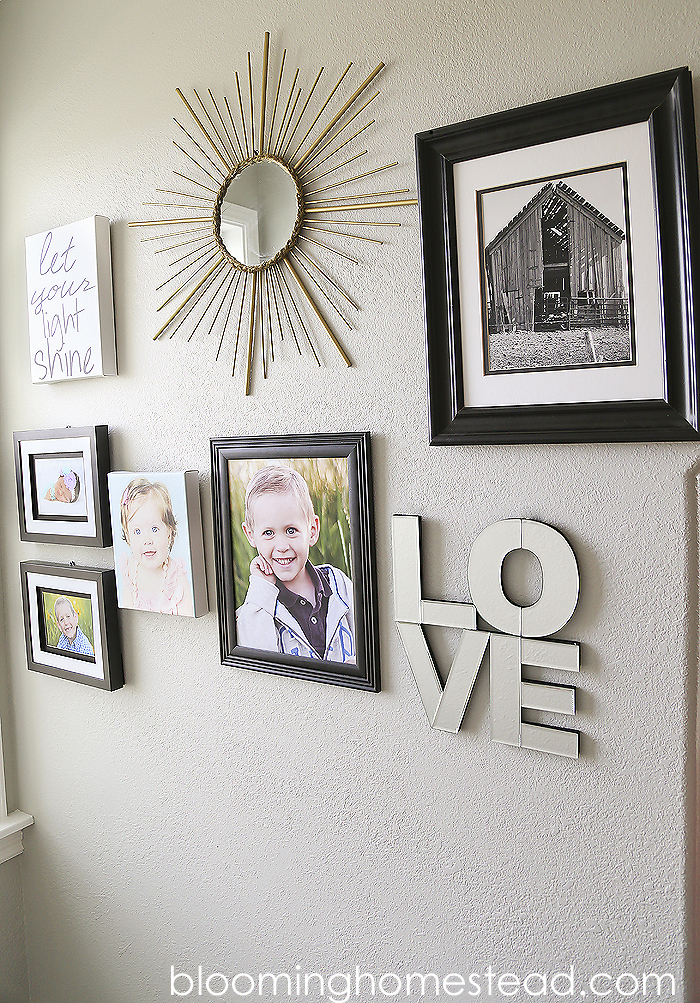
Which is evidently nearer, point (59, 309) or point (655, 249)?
point (655, 249)

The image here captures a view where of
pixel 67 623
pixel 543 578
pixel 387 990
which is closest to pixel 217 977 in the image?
pixel 387 990

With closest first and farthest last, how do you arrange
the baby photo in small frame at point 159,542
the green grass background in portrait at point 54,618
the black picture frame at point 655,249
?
the black picture frame at point 655,249
the baby photo in small frame at point 159,542
the green grass background in portrait at point 54,618

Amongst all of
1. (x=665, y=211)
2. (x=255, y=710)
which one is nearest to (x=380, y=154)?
(x=665, y=211)

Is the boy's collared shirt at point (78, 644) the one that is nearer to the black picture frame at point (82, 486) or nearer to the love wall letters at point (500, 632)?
the black picture frame at point (82, 486)

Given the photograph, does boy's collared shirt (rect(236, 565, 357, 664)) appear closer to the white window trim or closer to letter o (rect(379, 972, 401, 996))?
letter o (rect(379, 972, 401, 996))

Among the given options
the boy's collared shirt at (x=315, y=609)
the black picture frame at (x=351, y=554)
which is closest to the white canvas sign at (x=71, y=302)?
the black picture frame at (x=351, y=554)

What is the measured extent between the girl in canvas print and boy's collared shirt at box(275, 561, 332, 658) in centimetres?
22

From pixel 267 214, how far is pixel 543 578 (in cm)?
73

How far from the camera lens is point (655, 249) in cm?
82

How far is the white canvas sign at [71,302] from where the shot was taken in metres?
1.35

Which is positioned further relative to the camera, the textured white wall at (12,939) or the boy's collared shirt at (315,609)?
the textured white wall at (12,939)

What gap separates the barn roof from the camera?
0.85 meters

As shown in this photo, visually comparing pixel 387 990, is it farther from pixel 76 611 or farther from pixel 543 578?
pixel 76 611

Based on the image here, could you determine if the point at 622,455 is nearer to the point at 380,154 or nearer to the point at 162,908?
the point at 380,154
